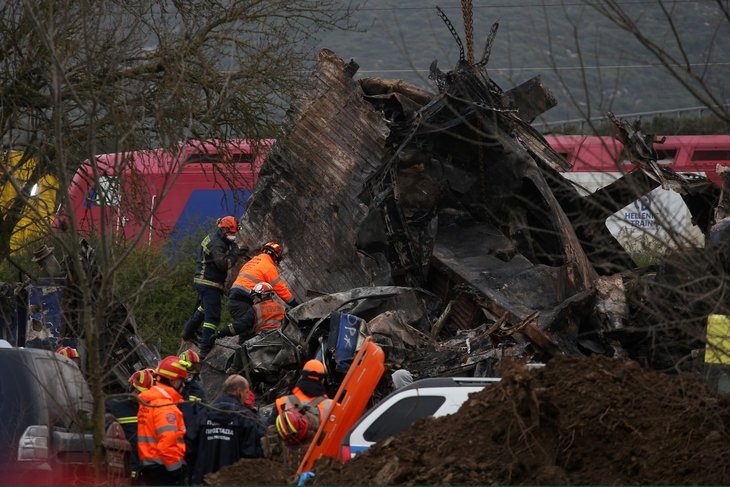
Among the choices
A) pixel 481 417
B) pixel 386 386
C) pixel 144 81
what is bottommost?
pixel 386 386

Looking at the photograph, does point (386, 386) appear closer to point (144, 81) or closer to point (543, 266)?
point (543, 266)

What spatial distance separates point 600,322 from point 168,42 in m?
5.83

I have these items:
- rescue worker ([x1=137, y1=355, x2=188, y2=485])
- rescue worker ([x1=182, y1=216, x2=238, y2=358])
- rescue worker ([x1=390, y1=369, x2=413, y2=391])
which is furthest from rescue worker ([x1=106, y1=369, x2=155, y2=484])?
rescue worker ([x1=182, y1=216, x2=238, y2=358])

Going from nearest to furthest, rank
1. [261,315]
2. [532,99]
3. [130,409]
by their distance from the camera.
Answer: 1. [130,409]
2. [261,315]
3. [532,99]

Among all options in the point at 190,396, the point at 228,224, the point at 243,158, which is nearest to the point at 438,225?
the point at 228,224

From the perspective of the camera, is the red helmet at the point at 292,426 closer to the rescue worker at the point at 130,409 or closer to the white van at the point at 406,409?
the white van at the point at 406,409

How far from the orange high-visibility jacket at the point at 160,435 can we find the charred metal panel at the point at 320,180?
20.3 feet

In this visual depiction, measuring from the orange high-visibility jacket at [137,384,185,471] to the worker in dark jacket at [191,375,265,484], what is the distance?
0.47 feet

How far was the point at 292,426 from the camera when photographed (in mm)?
9023

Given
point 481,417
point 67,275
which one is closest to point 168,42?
point 67,275

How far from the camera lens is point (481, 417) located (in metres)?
7.85

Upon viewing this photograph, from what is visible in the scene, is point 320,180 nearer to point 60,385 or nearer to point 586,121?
point 60,385

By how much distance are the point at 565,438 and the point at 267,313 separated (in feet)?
21.1

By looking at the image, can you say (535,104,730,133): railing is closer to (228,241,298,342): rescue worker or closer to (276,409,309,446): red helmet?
(276,409,309,446): red helmet
